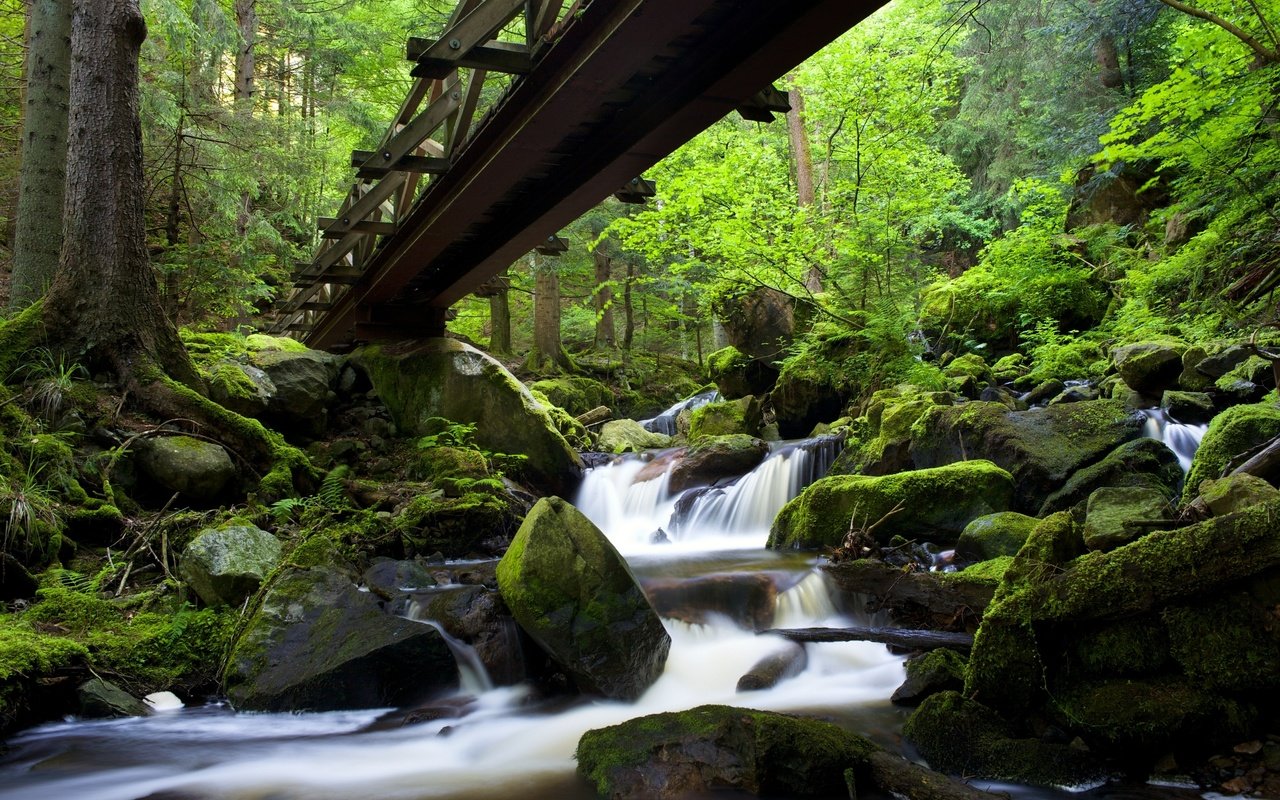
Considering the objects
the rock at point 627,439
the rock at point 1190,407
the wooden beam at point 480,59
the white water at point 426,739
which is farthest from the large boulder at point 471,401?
the rock at point 1190,407

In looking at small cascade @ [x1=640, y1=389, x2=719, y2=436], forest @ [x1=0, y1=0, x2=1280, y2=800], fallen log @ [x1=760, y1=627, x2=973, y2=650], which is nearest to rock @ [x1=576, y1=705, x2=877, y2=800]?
forest @ [x1=0, y1=0, x2=1280, y2=800]

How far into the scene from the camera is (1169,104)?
7.59 meters

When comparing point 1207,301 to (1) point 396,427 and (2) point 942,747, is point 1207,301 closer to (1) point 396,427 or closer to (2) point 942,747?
(2) point 942,747

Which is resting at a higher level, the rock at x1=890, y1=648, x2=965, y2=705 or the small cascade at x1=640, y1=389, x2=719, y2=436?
the small cascade at x1=640, y1=389, x2=719, y2=436

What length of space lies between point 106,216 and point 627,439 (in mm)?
9353

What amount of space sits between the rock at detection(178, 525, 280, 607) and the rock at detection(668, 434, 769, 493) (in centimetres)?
658

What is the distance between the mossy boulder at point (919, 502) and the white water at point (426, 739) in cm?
161

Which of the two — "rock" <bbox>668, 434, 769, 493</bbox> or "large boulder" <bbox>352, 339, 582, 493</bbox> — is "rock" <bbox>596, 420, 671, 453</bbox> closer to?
"rock" <bbox>668, 434, 769, 493</bbox>

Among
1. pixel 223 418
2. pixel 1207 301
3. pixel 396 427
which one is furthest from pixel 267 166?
pixel 1207 301

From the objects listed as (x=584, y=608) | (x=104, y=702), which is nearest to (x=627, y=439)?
(x=584, y=608)

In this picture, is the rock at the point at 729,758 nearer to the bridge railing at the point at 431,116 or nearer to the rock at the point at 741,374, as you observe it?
the bridge railing at the point at 431,116

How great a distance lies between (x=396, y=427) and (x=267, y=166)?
6.12 metres

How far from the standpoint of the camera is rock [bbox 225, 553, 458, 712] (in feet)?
15.9

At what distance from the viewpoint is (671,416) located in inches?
695
